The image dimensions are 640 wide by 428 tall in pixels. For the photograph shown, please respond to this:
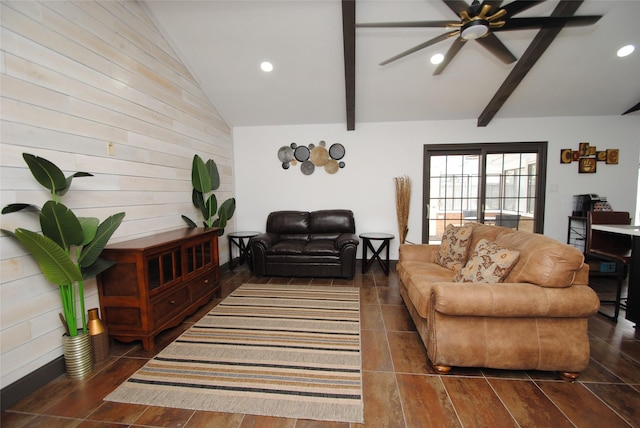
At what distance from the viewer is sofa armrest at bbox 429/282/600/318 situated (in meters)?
1.64

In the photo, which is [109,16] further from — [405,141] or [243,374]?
[405,141]

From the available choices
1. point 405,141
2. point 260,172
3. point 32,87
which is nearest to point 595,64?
point 405,141

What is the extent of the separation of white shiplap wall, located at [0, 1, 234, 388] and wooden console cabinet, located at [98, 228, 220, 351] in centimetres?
22

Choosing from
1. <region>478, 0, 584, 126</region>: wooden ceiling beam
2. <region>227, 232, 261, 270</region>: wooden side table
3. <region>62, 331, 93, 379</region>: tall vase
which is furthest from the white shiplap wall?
<region>478, 0, 584, 126</region>: wooden ceiling beam

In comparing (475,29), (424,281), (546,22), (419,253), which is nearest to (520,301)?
(424,281)

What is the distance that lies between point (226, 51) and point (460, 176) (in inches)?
157

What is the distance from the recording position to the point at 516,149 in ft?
14.0

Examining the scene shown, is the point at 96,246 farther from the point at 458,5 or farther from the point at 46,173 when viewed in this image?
the point at 458,5

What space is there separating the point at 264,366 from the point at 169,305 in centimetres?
106

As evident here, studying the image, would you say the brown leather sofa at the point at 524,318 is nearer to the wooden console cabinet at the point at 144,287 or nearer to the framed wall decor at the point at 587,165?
the wooden console cabinet at the point at 144,287

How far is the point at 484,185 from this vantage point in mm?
4355

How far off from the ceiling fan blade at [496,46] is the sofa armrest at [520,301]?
2.15 metres

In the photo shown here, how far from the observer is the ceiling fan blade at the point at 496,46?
237cm

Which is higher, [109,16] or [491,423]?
[109,16]
